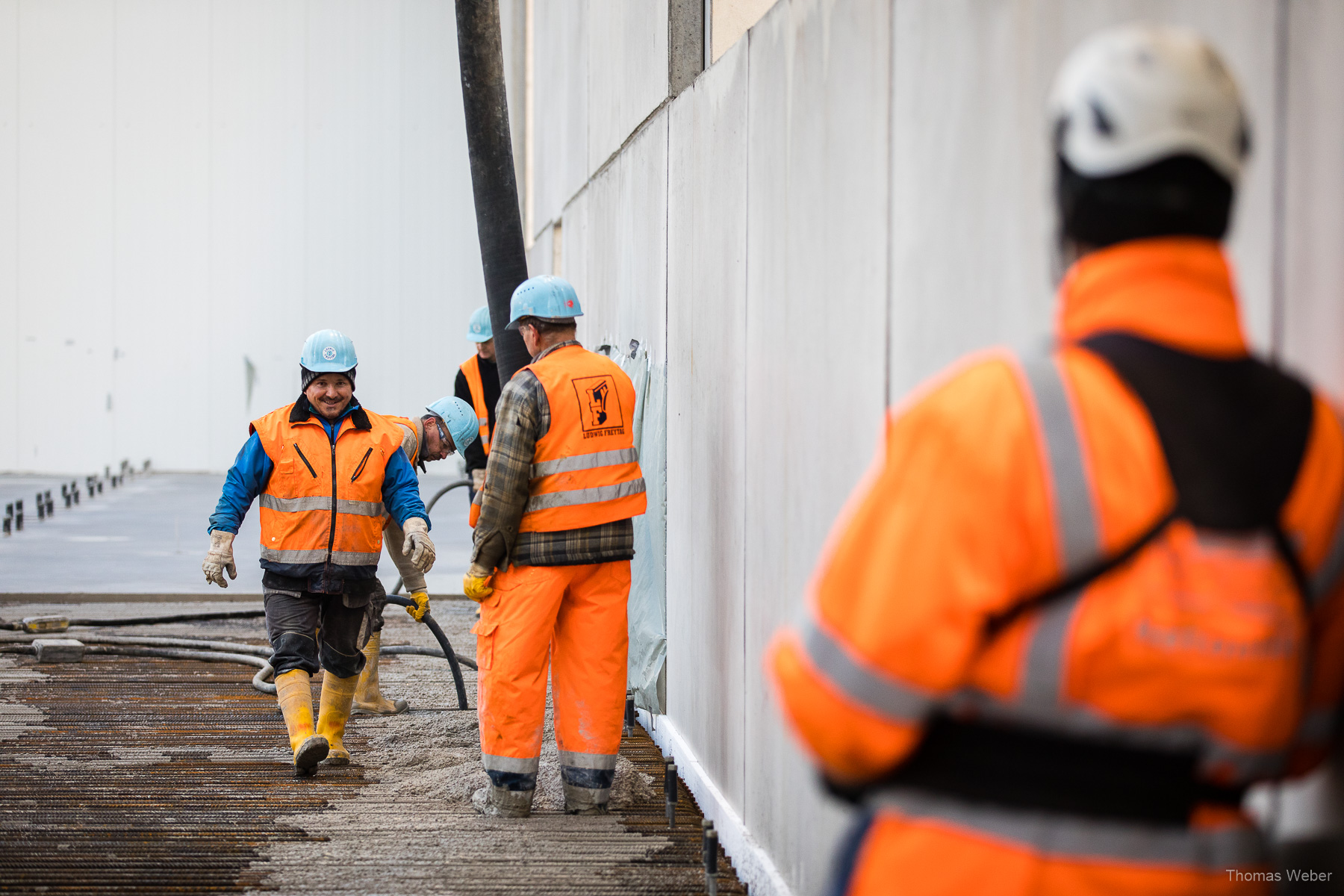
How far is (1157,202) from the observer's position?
4.33ft

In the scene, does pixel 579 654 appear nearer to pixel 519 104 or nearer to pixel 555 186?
pixel 555 186

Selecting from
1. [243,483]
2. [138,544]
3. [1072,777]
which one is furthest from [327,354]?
[138,544]

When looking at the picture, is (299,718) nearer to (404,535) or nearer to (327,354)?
(404,535)

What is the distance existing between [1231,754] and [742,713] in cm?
288

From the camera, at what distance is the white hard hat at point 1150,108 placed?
1.30 m

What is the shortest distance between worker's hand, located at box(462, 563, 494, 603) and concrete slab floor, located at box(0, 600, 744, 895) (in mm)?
804

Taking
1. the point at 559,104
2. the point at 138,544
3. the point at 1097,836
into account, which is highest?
the point at 559,104

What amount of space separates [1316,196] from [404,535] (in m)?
4.52

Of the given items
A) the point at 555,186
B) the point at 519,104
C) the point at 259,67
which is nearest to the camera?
the point at 555,186

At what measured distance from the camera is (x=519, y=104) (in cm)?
1698

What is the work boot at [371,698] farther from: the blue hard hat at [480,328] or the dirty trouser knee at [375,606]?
the blue hard hat at [480,328]

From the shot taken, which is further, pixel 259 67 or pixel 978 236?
pixel 259 67

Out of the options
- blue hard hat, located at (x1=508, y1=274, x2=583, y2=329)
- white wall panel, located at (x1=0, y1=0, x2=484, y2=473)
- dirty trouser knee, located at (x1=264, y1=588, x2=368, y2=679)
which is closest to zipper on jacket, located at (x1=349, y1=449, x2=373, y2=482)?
dirty trouser knee, located at (x1=264, y1=588, x2=368, y2=679)

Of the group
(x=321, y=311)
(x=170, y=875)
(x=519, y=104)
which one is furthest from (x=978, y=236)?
(x=321, y=311)
